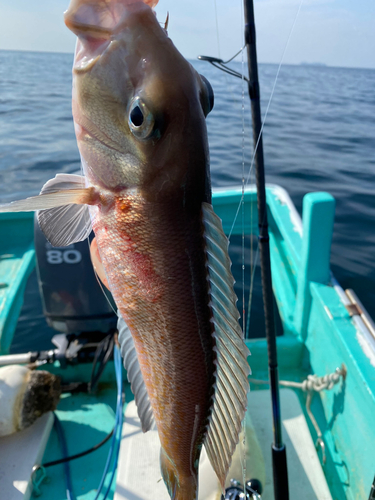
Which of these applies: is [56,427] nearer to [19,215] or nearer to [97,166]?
[97,166]

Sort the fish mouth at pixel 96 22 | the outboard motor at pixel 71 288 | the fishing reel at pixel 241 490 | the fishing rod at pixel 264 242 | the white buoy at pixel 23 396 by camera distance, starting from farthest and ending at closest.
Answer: the outboard motor at pixel 71 288
the white buoy at pixel 23 396
the fishing rod at pixel 264 242
the fishing reel at pixel 241 490
the fish mouth at pixel 96 22

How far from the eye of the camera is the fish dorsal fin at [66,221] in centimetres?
93

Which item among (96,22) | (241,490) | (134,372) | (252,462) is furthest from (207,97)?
(252,462)

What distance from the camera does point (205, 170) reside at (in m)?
0.78

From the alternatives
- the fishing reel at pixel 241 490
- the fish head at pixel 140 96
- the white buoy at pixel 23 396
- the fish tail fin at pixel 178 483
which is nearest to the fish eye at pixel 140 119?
the fish head at pixel 140 96

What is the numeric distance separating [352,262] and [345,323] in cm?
252

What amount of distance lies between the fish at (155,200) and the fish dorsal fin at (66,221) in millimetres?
16

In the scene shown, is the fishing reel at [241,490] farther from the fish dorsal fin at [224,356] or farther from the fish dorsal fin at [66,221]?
the fish dorsal fin at [66,221]

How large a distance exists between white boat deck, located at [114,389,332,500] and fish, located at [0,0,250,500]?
1.07 meters

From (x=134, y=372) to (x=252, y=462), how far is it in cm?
125

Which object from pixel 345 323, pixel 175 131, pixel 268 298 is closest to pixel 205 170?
pixel 175 131

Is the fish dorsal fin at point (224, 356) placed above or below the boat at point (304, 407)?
above

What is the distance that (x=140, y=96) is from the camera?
761 millimetres

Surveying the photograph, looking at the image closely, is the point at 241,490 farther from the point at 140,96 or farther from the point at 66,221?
the point at 140,96
